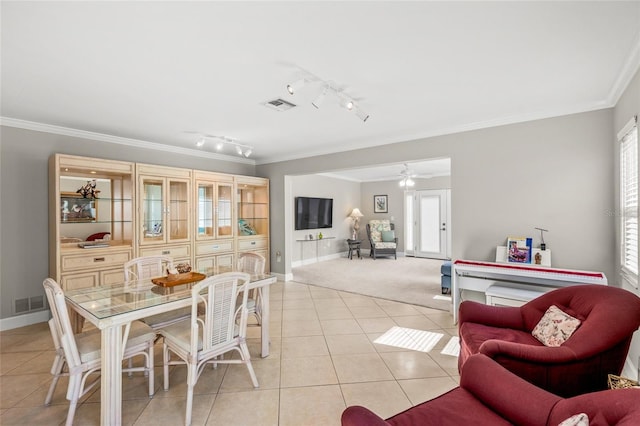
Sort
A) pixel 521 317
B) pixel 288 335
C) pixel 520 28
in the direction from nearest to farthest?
1. pixel 520 28
2. pixel 521 317
3. pixel 288 335

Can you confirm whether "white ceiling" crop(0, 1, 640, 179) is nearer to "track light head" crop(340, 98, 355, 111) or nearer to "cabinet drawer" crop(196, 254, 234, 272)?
"track light head" crop(340, 98, 355, 111)

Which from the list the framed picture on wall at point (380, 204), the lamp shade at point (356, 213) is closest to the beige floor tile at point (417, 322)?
the lamp shade at point (356, 213)

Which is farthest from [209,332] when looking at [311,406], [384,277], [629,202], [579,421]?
[384,277]

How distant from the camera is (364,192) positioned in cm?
1027

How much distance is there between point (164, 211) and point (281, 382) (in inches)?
129

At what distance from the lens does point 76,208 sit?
3953 mm

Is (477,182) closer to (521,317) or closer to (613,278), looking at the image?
(613,278)

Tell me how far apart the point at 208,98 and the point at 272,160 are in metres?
3.15

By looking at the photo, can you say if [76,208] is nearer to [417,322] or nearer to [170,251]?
→ [170,251]

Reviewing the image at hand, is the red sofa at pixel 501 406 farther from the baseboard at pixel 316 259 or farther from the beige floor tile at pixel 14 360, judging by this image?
the baseboard at pixel 316 259

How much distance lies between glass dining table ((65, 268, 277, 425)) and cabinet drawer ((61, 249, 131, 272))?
5.23 ft

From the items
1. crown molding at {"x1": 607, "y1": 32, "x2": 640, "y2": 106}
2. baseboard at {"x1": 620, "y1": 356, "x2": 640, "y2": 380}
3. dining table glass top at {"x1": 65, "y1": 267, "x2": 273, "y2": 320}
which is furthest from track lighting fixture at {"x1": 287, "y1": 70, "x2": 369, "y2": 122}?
baseboard at {"x1": 620, "y1": 356, "x2": 640, "y2": 380}

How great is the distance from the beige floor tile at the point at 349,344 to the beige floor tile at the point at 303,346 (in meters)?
0.08

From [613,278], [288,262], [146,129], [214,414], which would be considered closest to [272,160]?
[288,262]
